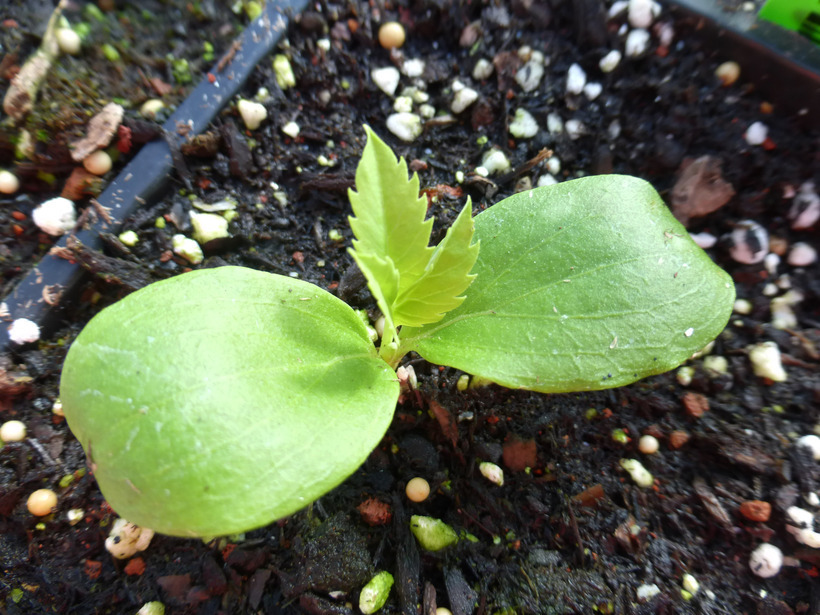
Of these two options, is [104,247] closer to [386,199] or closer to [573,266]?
[386,199]

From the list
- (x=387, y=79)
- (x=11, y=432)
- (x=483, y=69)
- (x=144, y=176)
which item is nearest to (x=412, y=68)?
(x=387, y=79)

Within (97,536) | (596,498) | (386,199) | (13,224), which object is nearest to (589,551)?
(596,498)

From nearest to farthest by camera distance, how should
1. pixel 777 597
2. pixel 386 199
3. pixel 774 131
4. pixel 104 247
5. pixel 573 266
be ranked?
pixel 386 199
pixel 573 266
pixel 777 597
pixel 104 247
pixel 774 131

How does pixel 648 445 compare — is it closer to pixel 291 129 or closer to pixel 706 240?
pixel 706 240

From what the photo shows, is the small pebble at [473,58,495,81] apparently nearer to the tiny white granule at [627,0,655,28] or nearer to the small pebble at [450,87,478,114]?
the small pebble at [450,87,478,114]

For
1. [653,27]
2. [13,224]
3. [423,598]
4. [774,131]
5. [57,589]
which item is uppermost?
[13,224]

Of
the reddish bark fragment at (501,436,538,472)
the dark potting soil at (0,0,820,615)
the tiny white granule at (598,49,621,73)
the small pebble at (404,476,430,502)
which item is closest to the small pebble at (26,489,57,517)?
the dark potting soil at (0,0,820,615)
